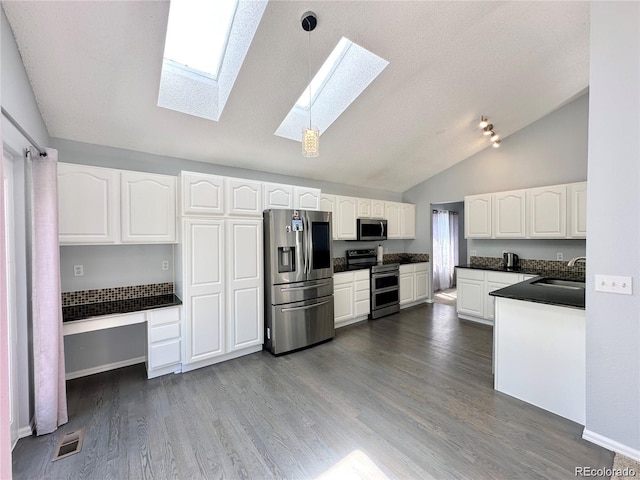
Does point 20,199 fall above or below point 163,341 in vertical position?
above

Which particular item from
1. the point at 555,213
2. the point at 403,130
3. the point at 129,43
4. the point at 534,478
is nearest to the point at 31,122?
the point at 129,43

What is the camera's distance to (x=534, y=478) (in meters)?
1.66

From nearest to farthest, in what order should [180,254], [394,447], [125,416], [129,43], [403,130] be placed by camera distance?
[394,447] → [129,43] → [125,416] → [180,254] → [403,130]

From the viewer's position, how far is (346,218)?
4879 mm

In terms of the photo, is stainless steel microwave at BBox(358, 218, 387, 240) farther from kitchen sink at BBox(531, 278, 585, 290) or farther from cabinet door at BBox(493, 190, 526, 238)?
kitchen sink at BBox(531, 278, 585, 290)

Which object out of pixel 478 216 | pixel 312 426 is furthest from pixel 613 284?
pixel 478 216

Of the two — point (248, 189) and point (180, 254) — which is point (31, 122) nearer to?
point (180, 254)

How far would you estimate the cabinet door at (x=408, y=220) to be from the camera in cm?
588

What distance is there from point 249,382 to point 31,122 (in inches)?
114

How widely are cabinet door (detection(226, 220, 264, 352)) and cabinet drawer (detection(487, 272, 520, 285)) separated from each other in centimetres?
358

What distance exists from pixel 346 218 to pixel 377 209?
0.84 m

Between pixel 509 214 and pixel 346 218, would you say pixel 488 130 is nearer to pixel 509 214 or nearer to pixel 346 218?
pixel 509 214

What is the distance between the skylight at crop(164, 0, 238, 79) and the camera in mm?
2318

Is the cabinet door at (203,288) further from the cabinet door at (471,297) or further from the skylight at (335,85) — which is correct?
the cabinet door at (471,297)
